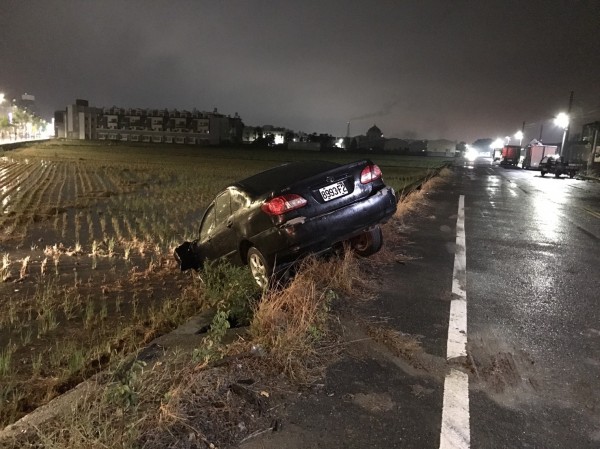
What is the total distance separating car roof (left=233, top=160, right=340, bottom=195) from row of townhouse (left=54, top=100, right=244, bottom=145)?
108769 millimetres

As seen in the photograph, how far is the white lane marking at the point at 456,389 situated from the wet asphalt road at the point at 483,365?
42mm

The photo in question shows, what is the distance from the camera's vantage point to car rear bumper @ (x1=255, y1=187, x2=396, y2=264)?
5.48 meters

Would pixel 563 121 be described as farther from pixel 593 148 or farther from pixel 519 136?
pixel 519 136

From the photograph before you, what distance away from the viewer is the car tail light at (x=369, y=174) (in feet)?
20.8

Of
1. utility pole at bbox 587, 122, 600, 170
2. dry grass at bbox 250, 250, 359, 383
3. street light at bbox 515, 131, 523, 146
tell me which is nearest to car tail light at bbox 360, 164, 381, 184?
dry grass at bbox 250, 250, 359, 383

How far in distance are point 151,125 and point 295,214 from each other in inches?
4719

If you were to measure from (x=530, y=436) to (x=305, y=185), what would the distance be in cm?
359

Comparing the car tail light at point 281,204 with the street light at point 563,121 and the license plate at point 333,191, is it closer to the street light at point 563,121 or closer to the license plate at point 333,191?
the license plate at point 333,191

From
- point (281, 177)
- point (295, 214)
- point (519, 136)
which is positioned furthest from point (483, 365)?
point (519, 136)

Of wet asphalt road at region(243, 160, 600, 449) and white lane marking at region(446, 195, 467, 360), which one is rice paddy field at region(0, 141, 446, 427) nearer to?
wet asphalt road at region(243, 160, 600, 449)

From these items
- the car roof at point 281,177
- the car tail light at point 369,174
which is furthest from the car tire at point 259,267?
the car tail light at point 369,174

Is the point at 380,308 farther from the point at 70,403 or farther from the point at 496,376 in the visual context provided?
the point at 70,403

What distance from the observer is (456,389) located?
355 centimetres

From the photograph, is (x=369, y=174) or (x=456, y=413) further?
(x=369, y=174)
